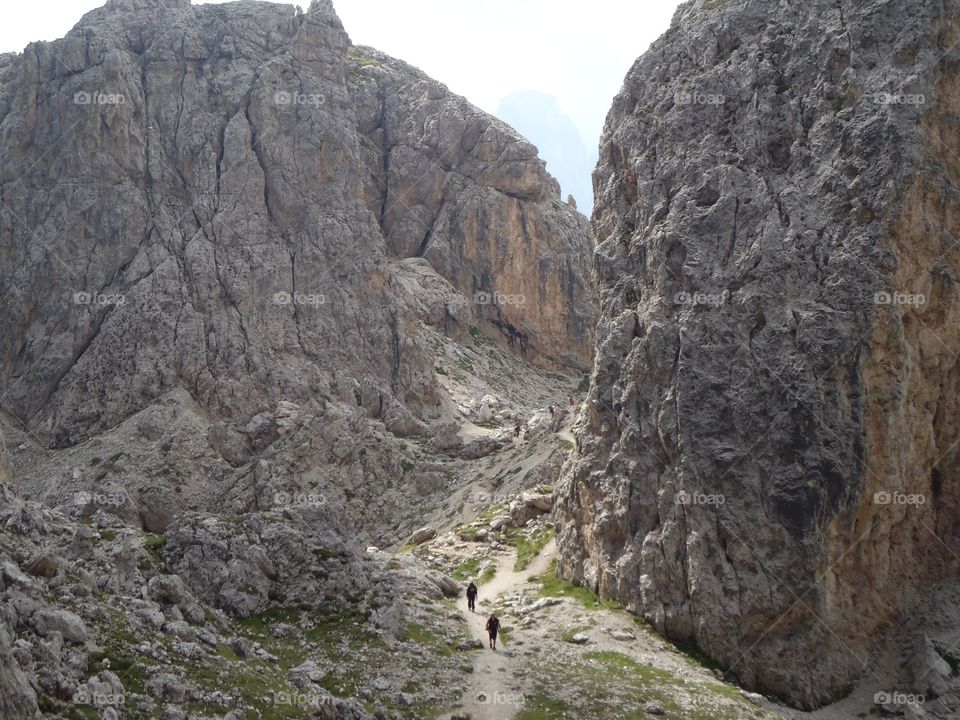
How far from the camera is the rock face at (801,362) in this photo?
119 feet

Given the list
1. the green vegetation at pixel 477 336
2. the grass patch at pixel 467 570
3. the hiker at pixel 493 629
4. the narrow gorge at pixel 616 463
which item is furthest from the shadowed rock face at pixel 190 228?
the hiker at pixel 493 629

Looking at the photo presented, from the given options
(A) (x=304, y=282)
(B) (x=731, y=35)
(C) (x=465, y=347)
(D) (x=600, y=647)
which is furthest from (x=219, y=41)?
(D) (x=600, y=647)

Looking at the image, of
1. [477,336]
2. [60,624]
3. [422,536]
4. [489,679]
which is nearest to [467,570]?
[422,536]

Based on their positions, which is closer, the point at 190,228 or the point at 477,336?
the point at 190,228

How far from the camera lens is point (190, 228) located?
79.7 m

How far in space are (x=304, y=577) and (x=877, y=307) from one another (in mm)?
25714

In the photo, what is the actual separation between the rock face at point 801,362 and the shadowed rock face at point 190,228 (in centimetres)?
4068

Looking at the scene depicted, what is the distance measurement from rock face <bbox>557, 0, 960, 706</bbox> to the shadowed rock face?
40.7 meters

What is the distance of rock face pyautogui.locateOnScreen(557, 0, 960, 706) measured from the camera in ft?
119

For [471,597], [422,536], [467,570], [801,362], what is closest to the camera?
[801,362]

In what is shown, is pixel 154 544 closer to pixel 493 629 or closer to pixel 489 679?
pixel 493 629

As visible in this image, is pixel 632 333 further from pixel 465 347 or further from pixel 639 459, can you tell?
pixel 465 347

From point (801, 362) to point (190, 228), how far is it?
58.9 metres

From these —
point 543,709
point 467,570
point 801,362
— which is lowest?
point 543,709
